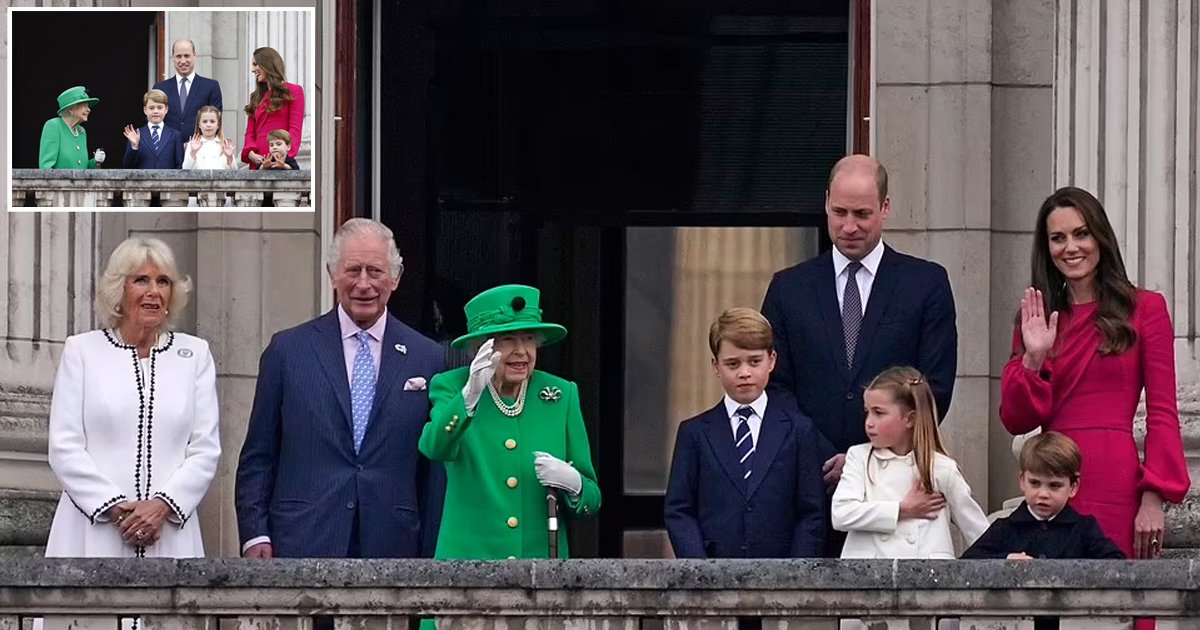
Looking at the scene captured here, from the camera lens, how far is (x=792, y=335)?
9219mm

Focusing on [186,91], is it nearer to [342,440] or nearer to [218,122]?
[218,122]

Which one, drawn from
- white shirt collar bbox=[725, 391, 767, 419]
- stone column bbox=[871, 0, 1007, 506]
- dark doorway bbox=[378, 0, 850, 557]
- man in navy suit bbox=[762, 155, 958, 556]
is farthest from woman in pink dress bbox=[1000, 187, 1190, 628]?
dark doorway bbox=[378, 0, 850, 557]

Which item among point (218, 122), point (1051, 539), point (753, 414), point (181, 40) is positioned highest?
point (181, 40)

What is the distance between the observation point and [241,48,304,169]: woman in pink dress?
11.7 metres

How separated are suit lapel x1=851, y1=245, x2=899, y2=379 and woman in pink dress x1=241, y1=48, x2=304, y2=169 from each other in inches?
139

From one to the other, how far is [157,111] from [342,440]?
116 inches

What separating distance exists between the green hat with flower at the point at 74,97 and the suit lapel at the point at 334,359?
2.70m

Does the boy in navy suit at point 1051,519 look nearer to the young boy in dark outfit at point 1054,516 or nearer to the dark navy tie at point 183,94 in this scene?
the young boy in dark outfit at point 1054,516

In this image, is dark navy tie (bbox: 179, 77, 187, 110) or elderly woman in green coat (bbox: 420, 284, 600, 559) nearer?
elderly woman in green coat (bbox: 420, 284, 600, 559)

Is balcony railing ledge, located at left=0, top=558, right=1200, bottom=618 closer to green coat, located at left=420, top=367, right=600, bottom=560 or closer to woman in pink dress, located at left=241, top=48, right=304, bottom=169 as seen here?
green coat, located at left=420, top=367, right=600, bottom=560

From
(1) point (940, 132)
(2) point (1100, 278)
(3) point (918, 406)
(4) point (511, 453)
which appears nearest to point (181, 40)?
(1) point (940, 132)

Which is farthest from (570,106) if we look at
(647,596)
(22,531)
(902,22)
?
(647,596)

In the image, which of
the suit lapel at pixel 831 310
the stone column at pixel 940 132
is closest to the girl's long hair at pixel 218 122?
the stone column at pixel 940 132

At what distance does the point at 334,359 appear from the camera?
30.2 feet
